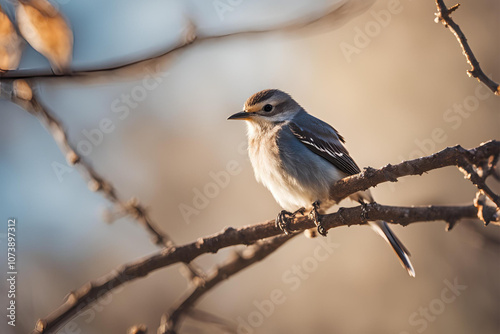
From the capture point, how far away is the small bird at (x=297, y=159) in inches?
202

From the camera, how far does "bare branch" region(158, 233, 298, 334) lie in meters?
4.19

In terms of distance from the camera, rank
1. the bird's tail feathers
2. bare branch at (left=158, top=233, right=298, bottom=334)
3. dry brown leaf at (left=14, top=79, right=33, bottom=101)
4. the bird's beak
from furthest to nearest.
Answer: the bird's beak → the bird's tail feathers → bare branch at (left=158, top=233, right=298, bottom=334) → dry brown leaf at (left=14, top=79, right=33, bottom=101)

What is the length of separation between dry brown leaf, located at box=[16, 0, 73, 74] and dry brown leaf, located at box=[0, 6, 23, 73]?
0.25 ft

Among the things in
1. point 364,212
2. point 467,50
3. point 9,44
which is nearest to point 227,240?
point 364,212

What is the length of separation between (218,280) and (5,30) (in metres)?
2.62

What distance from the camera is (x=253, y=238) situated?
4.20 m

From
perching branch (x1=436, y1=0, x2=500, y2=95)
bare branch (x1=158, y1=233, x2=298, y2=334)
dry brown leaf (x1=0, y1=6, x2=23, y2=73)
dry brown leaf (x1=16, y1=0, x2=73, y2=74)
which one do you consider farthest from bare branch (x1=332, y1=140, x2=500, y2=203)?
dry brown leaf (x1=0, y1=6, x2=23, y2=73)

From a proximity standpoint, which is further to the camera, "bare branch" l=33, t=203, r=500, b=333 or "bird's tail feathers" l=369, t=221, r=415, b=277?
"bird's tail feathers" l=369, t=221, r=415, b=277

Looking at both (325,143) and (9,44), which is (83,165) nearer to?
(9,44)

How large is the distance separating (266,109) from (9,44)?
139 inches

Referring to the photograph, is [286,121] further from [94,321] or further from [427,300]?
[94,321]

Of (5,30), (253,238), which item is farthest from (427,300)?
(5,30)

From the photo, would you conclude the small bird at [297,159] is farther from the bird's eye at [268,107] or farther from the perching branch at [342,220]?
the perching branch at [342,220]

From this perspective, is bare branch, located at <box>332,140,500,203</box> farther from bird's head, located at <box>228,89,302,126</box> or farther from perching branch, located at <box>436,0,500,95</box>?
bird's head, located at <box>228,89,302,126</box>
